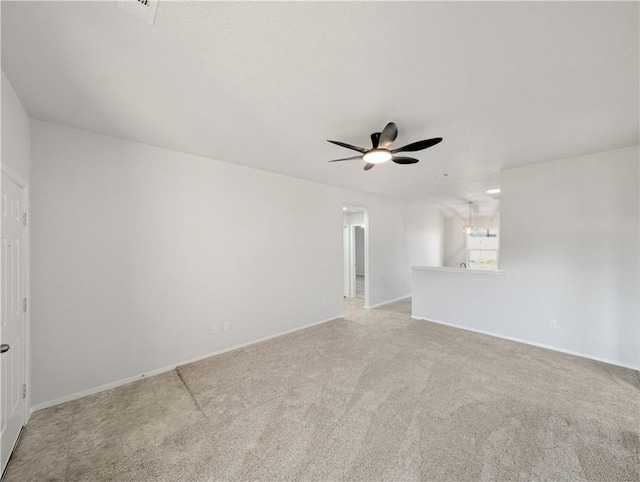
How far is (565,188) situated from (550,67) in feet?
8.75

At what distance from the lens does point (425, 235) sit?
309 inches

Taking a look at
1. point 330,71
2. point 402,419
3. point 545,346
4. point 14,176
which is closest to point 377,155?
point 330,71

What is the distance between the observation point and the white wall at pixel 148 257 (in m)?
2.42

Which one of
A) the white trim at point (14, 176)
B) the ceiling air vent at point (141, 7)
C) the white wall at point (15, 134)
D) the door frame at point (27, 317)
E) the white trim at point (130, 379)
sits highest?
the ceiling air vent at point (141, 7)

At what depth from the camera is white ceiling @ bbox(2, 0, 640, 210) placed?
1303 mm

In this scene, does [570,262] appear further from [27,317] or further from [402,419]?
[27,317]

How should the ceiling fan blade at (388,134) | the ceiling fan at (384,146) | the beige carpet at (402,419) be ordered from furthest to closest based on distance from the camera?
the ceiling fan at (384,146) → the ceiling fan blade at (388,134) → the beige carpet at (402,419)

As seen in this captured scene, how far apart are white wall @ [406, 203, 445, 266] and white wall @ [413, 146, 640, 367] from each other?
299 centimetres

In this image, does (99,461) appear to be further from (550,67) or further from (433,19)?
(550,67)

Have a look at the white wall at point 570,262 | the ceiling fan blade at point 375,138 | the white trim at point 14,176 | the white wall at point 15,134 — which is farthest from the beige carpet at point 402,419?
the ceiling fan blade at point 375,138

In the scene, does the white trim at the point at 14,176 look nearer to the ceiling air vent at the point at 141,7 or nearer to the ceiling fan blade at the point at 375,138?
the ceiling air vent at the point at 141,7

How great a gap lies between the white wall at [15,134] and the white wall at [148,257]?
6.0 inches

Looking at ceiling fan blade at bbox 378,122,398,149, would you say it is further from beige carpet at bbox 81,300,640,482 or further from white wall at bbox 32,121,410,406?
beige carpet at bbox 81,300,640,482

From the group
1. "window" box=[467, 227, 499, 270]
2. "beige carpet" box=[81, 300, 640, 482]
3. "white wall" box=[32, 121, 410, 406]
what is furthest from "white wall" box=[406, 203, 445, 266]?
"beige carpet" box=[81, 300, 640, 482]
